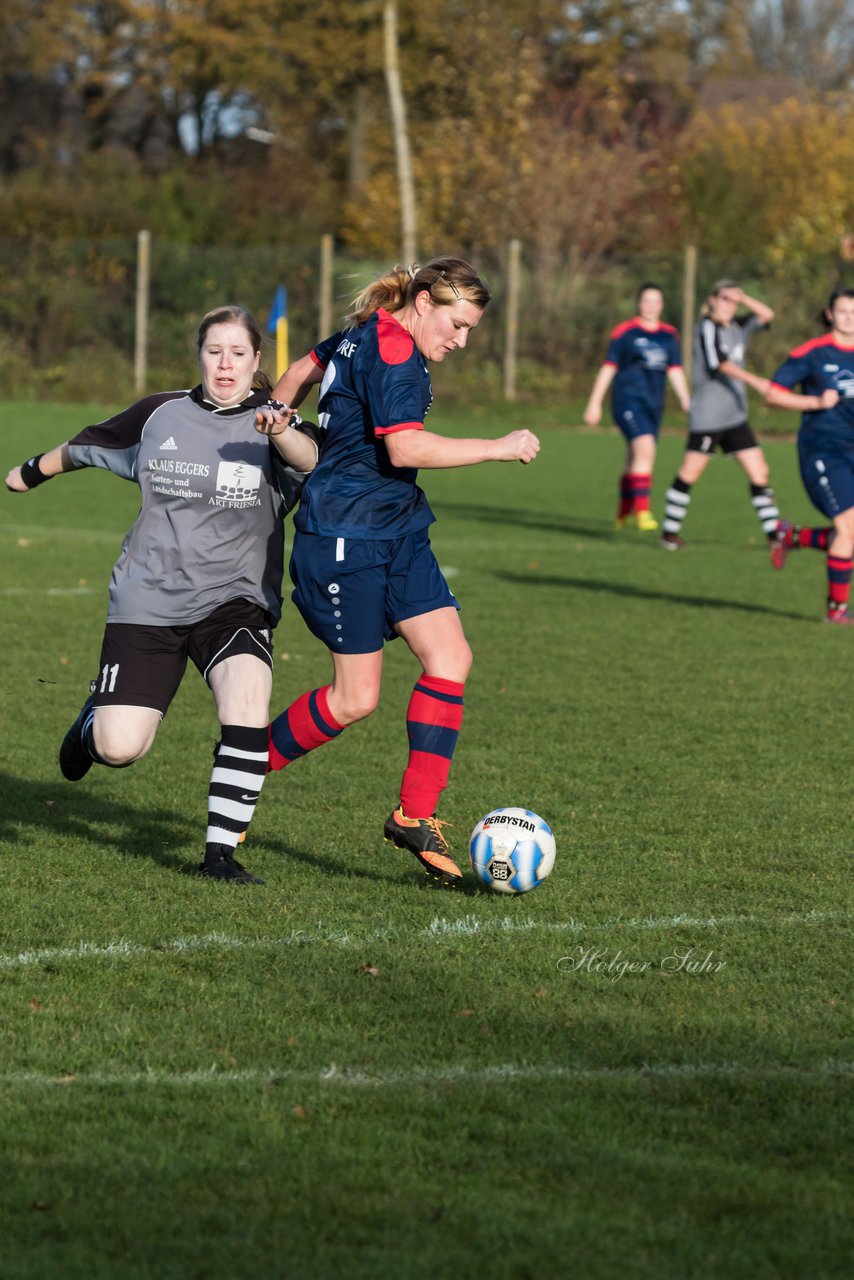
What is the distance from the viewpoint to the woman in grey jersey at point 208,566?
5527mm

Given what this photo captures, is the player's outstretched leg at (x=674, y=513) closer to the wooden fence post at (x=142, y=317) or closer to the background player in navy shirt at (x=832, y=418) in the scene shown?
the background player in navy shirt at (x=832, y=418)

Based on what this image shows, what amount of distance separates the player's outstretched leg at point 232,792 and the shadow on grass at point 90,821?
247 millimetres

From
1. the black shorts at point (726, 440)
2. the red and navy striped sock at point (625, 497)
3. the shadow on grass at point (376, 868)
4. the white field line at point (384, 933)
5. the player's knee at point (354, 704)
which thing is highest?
the black shorts at point (726, 440)

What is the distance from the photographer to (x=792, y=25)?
64625 millimetres

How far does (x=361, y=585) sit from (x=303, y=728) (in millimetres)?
578

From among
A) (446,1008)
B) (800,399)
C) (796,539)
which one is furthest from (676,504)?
(446,1008)

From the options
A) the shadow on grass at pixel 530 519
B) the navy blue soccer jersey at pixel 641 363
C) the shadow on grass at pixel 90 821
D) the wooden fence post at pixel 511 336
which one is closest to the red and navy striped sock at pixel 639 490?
the shadow on grass at pixel 530 519

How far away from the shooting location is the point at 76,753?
5.84 m

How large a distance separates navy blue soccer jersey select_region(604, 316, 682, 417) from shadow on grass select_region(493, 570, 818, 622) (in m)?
3.26

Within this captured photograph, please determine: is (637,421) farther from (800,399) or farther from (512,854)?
(512,854)

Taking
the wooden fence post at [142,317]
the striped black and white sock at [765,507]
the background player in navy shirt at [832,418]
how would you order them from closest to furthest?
the background player in navy shirt at [832,418], the striped black and white sock at [765,507], the wooden fence post at [142,317]

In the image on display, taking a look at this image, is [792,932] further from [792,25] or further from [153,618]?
[792,25]

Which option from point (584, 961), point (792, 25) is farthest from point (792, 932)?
point (792, 25)

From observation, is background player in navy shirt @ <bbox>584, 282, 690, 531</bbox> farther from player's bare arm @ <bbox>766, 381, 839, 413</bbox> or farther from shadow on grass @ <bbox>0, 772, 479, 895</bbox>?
shadow on grass @ <bbox>0, 772, 479, 895</bbox>
